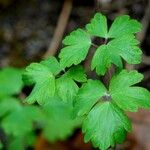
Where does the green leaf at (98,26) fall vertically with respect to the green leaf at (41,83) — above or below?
above

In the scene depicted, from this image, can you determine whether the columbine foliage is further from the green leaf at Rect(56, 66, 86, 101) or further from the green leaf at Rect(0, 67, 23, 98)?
the green leaf at Rect(0, 67, 23, 98)

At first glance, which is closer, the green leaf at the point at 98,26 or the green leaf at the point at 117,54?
the green leaf at the point at 117,54

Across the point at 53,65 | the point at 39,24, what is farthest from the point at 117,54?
the point at 39,24

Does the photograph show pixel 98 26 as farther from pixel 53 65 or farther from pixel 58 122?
pixel 58 122

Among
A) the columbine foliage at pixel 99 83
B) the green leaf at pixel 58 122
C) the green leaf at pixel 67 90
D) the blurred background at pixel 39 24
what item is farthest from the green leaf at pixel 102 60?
the blurred background at pixel 39 24

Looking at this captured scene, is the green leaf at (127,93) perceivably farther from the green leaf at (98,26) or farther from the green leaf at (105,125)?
the green leaf at (98,26)

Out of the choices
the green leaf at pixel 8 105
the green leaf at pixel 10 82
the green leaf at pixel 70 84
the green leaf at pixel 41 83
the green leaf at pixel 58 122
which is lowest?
the green leaf at pixel 58 122

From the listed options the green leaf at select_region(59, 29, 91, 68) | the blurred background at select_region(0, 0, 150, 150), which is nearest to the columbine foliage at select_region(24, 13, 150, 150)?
the green leaf at select_region(59, 29, 91, 68)

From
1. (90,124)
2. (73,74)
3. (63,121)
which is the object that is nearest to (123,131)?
(90,124)
